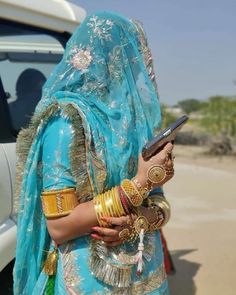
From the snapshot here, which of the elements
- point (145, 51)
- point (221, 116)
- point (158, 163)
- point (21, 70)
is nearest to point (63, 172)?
point (158, 163)

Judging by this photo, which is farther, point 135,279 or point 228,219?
point 228,219

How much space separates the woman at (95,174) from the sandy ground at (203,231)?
2.46 m

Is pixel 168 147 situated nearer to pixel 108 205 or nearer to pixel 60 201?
pixel 108 205

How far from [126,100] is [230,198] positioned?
256 inches

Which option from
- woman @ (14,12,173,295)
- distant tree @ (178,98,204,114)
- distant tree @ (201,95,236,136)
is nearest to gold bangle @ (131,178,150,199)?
woman @ (14,12,173,295)

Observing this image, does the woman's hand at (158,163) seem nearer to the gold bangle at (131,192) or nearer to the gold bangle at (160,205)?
the gold bangle at (131,192)

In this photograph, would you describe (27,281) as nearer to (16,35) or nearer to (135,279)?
(135,279)

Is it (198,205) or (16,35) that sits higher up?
(16,35)

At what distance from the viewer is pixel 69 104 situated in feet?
5.84

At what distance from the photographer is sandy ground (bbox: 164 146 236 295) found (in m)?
4.43

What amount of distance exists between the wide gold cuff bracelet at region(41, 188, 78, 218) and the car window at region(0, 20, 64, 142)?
1.14 meters

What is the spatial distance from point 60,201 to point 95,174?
0.15 m

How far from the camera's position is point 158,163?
5.74 feet

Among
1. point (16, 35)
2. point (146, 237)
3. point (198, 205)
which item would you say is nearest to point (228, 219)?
point (198, 205)
